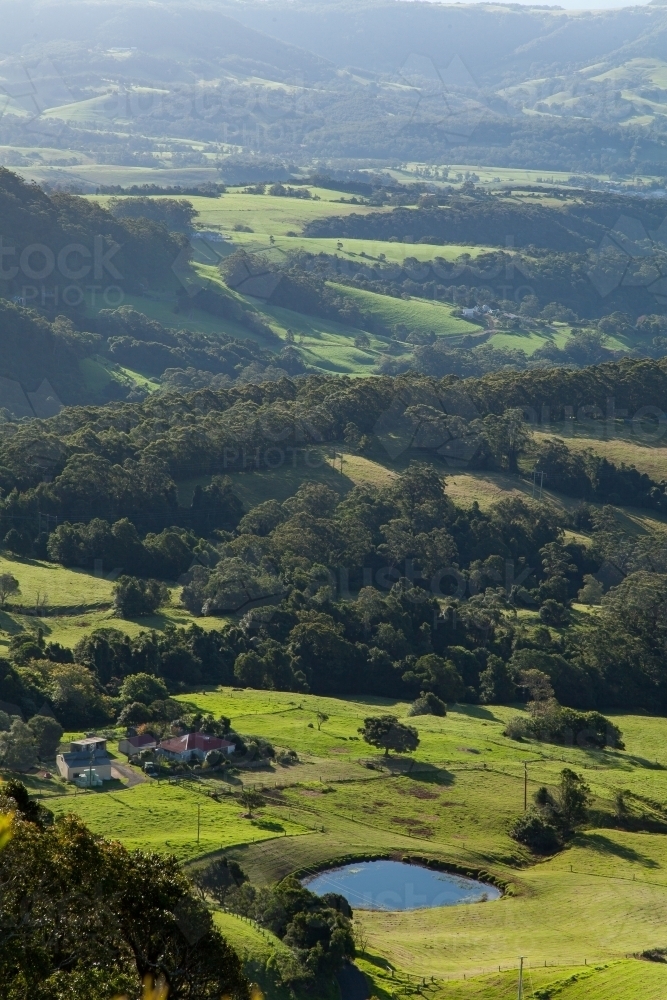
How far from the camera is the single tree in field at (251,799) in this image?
43250 mm

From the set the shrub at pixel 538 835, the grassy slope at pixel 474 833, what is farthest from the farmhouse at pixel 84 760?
the shrub at pixel 538 835

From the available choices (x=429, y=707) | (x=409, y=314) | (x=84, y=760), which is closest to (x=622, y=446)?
(x=429, y=707)

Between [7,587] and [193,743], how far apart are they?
1650 centimetres

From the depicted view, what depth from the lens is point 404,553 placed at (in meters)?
73.3

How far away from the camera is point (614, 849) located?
45000 mm

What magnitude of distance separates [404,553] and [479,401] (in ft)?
74.3

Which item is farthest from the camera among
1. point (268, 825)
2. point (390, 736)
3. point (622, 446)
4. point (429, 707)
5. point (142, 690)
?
point (622, 446)

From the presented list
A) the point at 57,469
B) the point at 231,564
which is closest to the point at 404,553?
the point at 231,564

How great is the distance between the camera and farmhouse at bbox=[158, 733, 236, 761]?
1833 inches

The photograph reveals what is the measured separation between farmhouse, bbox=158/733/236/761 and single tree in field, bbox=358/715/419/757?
18.7 ft

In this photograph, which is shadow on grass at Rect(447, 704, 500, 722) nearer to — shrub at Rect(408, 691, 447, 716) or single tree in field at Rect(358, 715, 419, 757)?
shrub at Rect(408, 691, 447, 716)

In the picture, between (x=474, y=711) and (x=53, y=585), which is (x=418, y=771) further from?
(x=53, y=585)

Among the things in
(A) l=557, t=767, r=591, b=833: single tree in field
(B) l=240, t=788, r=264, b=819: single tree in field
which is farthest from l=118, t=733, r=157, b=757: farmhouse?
(A) l=557, t=767, r=591, b=833: single tree in field

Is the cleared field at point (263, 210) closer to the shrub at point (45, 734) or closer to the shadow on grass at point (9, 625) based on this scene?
the shadow on grass at point (9, 625)
